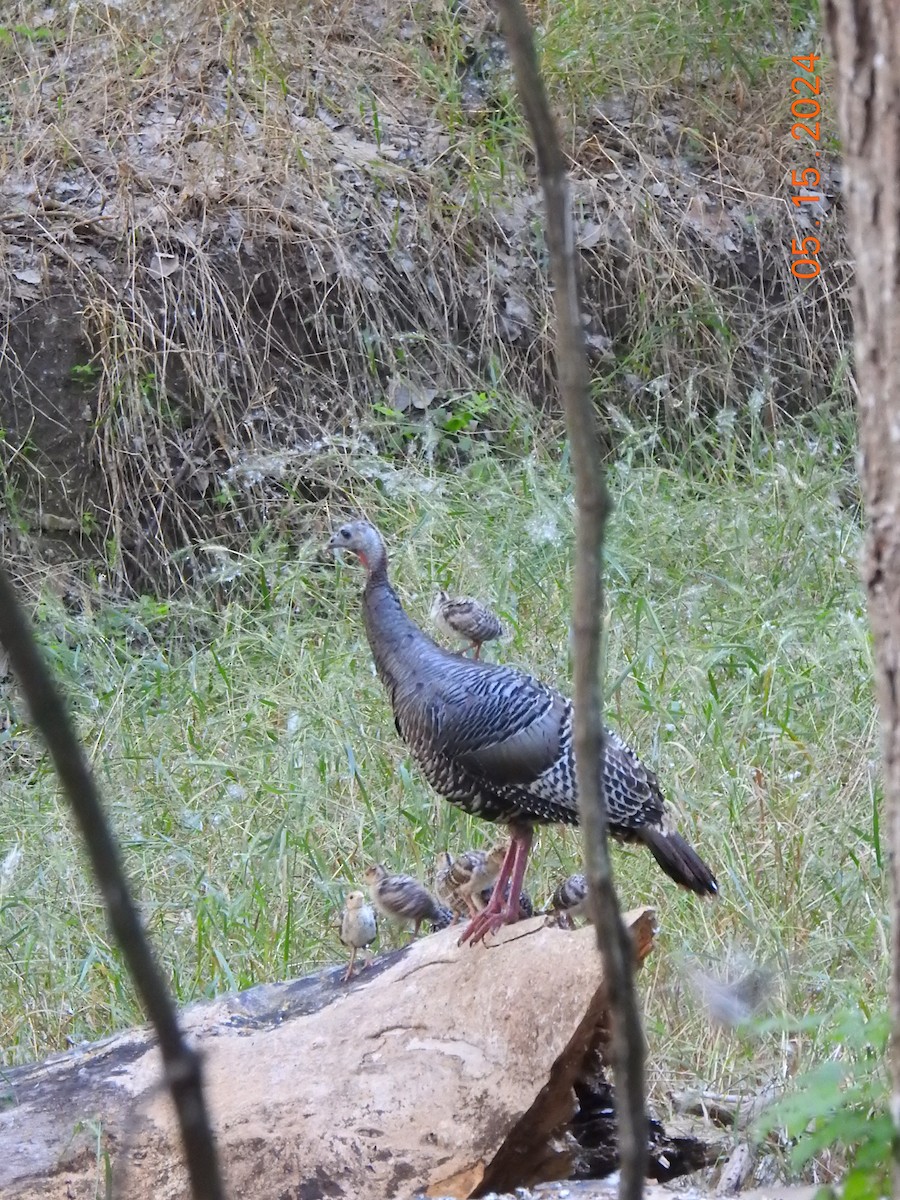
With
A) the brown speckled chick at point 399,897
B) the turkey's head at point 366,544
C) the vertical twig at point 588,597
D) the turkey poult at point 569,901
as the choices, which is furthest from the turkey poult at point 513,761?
the vertical twig at point 588,597

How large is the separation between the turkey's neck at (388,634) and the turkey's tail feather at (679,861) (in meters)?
0.77

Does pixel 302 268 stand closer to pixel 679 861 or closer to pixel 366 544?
pixel 366 544

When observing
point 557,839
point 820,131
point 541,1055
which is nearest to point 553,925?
point 541,1055

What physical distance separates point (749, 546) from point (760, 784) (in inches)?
73.0

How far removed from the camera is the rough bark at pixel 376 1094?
288 centimetres

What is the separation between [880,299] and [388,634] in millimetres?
2719

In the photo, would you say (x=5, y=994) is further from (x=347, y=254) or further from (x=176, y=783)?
(x=347, y=254)

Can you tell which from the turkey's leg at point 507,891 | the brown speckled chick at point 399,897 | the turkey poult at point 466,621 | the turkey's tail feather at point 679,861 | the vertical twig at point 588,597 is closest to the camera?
the vertical twig at point 588,597

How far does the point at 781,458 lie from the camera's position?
695 cm

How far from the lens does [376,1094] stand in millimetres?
2980

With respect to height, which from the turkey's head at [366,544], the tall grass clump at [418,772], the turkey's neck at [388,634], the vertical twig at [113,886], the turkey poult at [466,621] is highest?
the vertical twig at [113,886]
